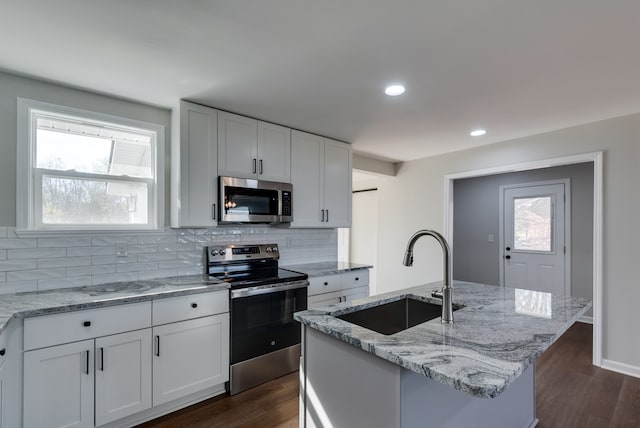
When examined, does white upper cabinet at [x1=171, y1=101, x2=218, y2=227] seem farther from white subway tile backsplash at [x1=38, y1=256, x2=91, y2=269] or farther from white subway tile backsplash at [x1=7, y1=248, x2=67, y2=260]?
white subway tile backsplash at [x1=7, y1=248, x2=67, y2=260]

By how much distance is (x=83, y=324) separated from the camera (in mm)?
1875

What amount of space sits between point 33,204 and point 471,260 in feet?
18.7

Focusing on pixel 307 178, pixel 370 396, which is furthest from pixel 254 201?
pixel 370 396

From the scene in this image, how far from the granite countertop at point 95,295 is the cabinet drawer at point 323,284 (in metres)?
0.87

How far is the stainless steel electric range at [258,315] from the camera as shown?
2512mm

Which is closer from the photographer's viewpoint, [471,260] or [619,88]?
[619,88]

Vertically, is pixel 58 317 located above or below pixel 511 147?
below

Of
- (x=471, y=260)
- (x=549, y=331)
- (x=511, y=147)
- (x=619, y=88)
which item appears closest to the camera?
(x=549, y=331)

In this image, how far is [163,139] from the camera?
109 inches

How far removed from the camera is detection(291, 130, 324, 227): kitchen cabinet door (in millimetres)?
3330

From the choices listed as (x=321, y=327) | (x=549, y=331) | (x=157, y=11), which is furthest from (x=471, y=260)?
(x=157, y=11)

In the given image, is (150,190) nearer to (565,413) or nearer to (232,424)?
(232,424)

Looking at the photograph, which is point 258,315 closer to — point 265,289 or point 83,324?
point 265,289

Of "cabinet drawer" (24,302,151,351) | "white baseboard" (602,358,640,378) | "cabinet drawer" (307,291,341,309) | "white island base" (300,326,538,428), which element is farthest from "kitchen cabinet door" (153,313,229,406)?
"white baseboard" (602,358,640,378)
